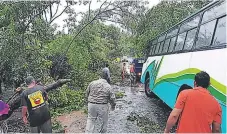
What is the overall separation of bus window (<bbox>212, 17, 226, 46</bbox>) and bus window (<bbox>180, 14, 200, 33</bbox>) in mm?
1487

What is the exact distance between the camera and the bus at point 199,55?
5.26m

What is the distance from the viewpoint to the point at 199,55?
649 cm

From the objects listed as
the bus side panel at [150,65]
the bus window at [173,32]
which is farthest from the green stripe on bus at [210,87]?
the bus window at [173,32]

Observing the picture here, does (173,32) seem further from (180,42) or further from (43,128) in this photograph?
(43,128)

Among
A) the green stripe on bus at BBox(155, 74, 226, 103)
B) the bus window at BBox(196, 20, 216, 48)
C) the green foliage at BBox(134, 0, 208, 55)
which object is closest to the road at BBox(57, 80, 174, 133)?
the green stripe on bus at BBox(155, 74, 226, 103)

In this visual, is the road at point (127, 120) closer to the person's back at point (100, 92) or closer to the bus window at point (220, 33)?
the person's back at point (100, 92)

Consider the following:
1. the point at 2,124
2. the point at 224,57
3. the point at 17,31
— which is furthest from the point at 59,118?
the point at 224,57

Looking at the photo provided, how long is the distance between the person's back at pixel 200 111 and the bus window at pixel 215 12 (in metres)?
2.53

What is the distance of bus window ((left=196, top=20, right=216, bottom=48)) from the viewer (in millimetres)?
6309

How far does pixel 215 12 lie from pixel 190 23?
188cm

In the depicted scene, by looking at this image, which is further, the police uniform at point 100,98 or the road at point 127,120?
the road at point 127,120

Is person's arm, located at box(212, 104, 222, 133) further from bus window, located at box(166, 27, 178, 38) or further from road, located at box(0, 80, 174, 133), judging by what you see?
bus window, located at box(166, 27, 178, 38)

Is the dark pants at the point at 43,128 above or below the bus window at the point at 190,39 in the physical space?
below

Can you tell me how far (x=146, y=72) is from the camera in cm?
1438
